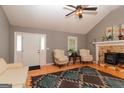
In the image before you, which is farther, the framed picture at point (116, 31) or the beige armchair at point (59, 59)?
the framed picture at point (116, 31)

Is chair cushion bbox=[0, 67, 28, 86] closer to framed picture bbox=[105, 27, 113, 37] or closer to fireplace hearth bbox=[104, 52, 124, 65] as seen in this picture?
fireplace hearth bbox=[104, 52, 124, 65]

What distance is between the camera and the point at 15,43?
5379mm

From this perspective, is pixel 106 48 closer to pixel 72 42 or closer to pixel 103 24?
pixel 103 24

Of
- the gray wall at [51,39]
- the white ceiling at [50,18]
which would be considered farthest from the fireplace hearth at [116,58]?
the gray wall at [51,39]

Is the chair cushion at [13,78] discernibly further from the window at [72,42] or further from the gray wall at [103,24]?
the gray wall at [103,24]

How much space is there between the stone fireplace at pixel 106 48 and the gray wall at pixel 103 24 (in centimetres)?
51

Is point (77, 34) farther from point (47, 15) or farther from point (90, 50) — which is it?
point (47, 15)

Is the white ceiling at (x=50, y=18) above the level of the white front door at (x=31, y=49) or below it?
Result: above

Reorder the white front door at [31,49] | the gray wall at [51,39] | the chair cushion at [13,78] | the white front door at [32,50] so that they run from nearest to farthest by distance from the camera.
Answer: the chair cushion at [13,78], the gray wall at [51,39], the white front door at [32,50], the white front door at [31,49]

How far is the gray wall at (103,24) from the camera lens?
5879 mm

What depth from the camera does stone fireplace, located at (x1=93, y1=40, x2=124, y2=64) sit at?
5720mm

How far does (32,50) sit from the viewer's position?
593cm

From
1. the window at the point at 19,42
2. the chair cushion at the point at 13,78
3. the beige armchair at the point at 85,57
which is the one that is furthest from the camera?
the beige armchair at the point at 85,57
